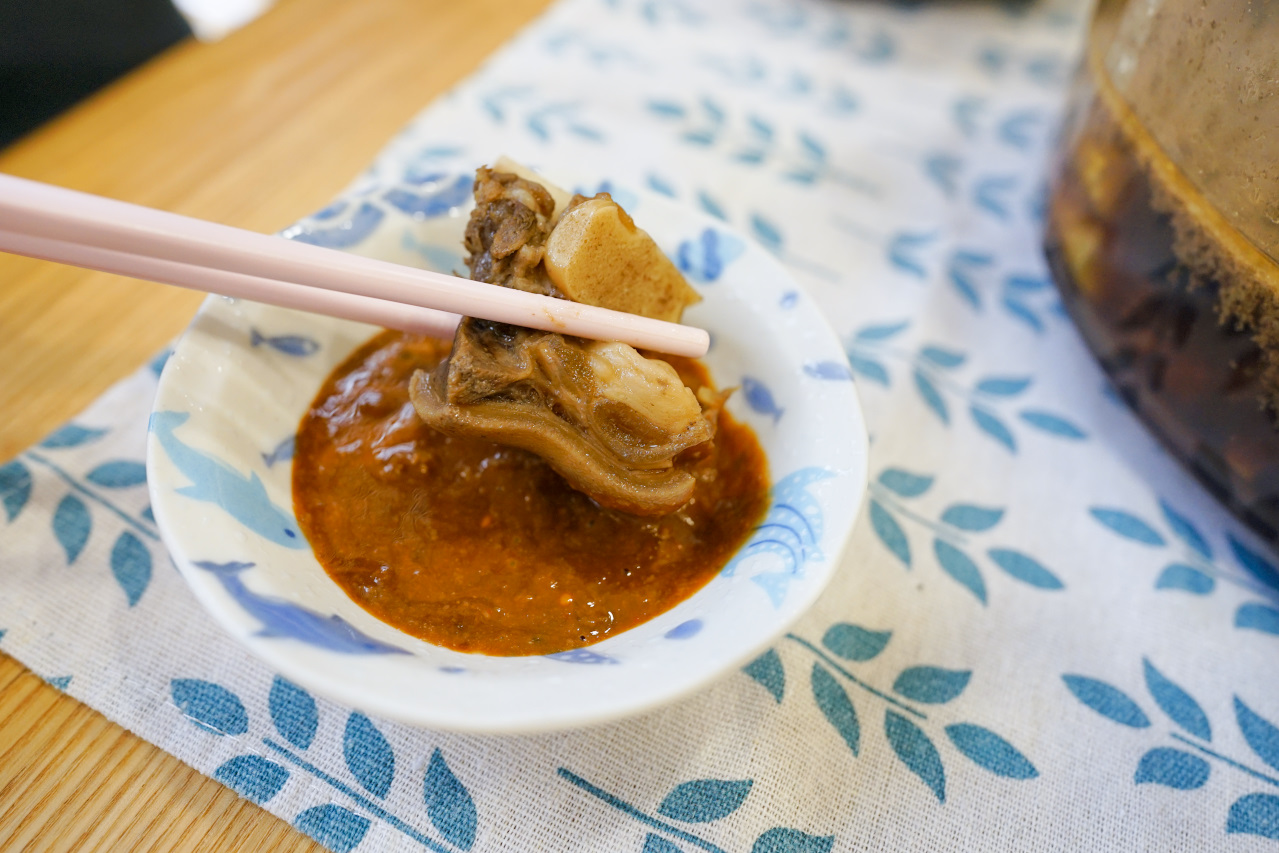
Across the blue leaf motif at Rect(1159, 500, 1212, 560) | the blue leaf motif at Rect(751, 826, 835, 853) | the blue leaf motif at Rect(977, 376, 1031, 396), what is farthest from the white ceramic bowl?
the blue leaf motif at Rect(1159, 500, 1212, 560)

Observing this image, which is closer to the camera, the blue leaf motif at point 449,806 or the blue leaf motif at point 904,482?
the blue leaf motif at point 449,806

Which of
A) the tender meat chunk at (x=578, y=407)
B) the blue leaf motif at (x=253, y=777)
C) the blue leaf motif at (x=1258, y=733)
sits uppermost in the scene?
the tender meat chunk at (x=578, y=407)

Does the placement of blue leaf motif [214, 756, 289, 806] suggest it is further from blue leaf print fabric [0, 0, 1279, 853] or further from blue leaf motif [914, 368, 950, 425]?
blue leaf motif [914, 368, 950, 425]

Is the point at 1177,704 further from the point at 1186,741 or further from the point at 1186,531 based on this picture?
the point at 1186,531

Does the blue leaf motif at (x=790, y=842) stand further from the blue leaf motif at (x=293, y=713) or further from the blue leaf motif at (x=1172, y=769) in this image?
the blue leaf motif at (x=293, y=713)

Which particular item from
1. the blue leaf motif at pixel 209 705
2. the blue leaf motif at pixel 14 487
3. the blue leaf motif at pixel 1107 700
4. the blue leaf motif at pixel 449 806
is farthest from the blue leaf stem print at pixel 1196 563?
the blue leaf motif at pixel 14 487

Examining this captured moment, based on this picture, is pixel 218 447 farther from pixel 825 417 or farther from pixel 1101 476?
pixel 1101 476

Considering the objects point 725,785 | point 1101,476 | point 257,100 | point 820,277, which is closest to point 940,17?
point 820,277

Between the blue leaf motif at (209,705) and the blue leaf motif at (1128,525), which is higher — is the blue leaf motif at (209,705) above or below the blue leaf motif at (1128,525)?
below
